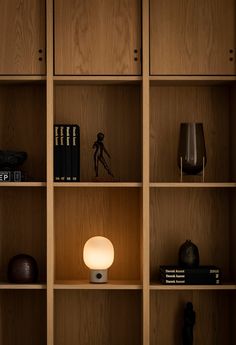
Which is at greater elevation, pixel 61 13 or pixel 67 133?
pixel 61 13

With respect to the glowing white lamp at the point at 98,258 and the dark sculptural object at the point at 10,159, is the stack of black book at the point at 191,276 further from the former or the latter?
the dark sculptural object at the point at 10,159

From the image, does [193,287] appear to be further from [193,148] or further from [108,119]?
[108,119]

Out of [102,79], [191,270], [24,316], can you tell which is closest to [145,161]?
[102,79]

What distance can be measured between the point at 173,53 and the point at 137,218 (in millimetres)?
940

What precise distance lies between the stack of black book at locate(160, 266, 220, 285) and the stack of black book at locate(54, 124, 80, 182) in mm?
700

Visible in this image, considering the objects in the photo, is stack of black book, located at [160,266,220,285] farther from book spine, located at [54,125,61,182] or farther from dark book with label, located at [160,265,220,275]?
book spine, located at [54,125,61,182]

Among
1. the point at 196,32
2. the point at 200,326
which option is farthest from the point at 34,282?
the point at 196,32

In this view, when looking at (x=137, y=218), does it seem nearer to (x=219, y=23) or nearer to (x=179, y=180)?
(x=179, y=180)

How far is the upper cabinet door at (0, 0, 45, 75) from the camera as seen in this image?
4055 mm

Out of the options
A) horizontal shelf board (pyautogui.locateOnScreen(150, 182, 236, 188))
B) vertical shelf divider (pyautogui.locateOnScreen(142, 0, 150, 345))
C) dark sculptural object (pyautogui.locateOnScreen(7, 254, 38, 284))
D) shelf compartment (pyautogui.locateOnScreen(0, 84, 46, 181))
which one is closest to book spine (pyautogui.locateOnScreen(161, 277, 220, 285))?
vertical shelf divider (pyautogui.locateOnScreen(142, 0, 150, 345))

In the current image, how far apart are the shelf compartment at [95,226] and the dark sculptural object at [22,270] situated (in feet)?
0.77

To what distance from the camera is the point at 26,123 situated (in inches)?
171

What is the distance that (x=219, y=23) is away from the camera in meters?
4.08

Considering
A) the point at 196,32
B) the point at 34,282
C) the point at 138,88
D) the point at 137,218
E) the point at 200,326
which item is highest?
the point at 196,32
